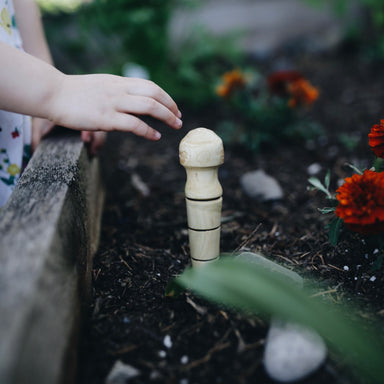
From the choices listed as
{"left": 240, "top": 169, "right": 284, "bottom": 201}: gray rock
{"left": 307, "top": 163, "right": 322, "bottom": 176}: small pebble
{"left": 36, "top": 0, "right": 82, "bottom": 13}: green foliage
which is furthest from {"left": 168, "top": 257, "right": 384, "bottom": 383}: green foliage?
{"left": 36, "top": 0, "right": 82, "bottom": 13}: green foliage

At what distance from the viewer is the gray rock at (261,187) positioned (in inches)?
63.2

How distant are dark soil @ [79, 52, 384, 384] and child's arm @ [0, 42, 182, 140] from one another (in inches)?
19.2

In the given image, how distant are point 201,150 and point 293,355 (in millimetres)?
524

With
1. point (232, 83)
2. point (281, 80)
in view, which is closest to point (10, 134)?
point (232, 83)

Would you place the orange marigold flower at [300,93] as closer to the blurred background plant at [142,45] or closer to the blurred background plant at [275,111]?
the blurred background plant at [275,111]

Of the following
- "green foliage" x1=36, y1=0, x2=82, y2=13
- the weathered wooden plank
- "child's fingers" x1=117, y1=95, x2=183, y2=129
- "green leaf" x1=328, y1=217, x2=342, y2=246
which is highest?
"green foliage" x1=36, y1=0, x2=82, y2=13

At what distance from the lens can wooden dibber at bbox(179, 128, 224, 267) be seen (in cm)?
90

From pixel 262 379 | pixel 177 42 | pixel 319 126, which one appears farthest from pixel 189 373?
pixel 177 42

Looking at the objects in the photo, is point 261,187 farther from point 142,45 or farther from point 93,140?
point 142,45

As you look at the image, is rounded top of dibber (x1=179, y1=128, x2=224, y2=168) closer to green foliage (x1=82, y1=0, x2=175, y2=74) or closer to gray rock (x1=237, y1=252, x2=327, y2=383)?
gray rock (x1=237, y1=252, x2=327, y2=383)

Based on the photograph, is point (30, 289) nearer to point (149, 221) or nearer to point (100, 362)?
point (100, 362)

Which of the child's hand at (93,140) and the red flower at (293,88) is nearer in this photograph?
the child's hand at (93,140)

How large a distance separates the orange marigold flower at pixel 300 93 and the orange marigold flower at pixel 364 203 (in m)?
1.14

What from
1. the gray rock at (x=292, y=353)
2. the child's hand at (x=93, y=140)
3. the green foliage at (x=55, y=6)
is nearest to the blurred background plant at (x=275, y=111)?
the child's hand at (x=93, y=140)
